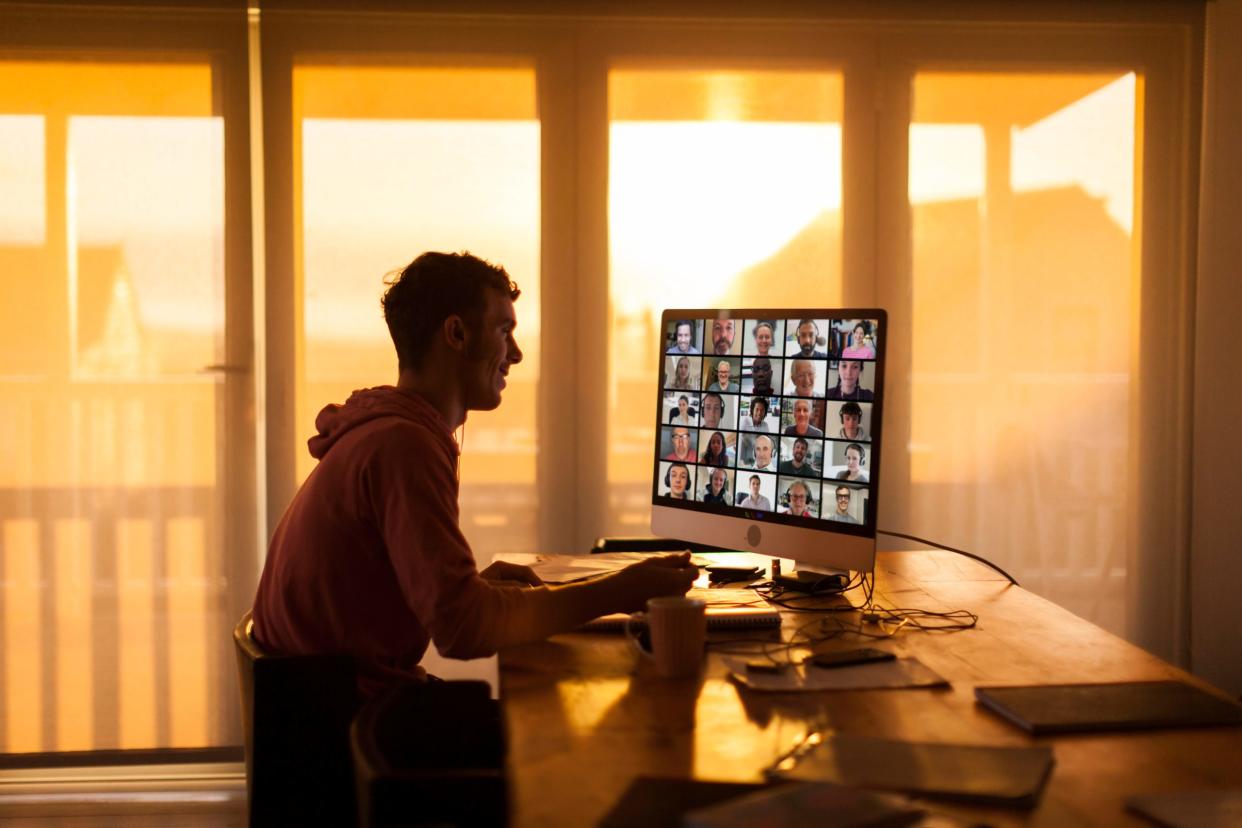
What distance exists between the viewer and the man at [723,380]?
2.13m

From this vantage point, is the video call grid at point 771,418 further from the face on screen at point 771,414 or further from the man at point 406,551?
the man at point 406,551

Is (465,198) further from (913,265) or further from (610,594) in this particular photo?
(610,594)

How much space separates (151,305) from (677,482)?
6.50 feet

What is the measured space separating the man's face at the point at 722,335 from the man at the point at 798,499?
312 millimetres

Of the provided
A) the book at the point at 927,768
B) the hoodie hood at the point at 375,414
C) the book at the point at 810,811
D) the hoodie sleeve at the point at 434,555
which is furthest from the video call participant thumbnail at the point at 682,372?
the book at the point at 810,811

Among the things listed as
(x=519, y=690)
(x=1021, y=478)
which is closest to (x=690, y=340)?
(x=519, y=690)

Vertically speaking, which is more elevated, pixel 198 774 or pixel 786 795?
pixel 786 795

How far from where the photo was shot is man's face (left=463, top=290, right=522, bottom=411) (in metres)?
1.88

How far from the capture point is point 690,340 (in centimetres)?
222

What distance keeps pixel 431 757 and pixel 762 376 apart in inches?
37.2

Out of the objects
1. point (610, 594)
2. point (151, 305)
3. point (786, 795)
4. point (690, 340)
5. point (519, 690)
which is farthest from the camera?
point (151, 305)

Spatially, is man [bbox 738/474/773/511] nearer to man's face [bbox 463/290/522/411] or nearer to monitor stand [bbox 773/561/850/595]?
monitor stand [bbox 773/561/850/595]

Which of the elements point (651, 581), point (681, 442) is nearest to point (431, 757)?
point (651, 581)

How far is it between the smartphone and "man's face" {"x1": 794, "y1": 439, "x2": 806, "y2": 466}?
0.45 meters
